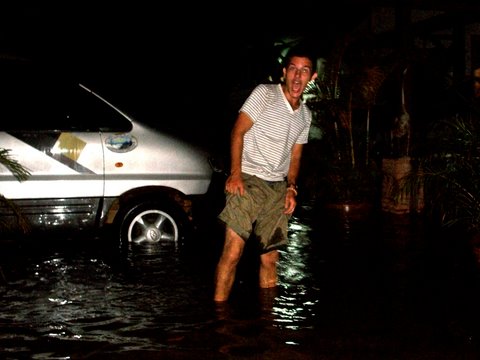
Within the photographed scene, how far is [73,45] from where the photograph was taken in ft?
45.1

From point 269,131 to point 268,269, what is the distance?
4.05 feet

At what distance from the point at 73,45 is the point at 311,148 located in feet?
16.8

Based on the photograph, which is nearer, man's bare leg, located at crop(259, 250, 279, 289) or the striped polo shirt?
the striped polo shirt

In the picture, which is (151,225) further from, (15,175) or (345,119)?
(345,119)

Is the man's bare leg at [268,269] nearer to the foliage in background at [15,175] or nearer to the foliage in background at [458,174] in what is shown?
the foliage in background at [458,174]

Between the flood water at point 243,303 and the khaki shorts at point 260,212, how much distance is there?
0.52 m

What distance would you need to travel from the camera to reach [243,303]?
→ 229 inches

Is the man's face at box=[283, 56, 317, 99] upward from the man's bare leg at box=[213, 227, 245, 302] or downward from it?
upward

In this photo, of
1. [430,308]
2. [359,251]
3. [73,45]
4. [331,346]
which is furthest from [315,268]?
[73,45]

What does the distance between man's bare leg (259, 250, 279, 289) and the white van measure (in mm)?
1762

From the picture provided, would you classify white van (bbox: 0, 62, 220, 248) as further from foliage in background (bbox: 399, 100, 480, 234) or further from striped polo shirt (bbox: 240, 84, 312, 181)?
foliage in background (bbox: 399, 100, 480, 234)

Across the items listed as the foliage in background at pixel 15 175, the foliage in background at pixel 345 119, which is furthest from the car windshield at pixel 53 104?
the foliage in background at pixel 345 119

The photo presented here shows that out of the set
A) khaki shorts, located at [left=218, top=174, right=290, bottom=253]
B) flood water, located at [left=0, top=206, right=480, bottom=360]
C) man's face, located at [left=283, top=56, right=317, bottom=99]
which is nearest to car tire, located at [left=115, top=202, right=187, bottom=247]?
flood water, located at [left=0, top=206, right=480, bottom=360]

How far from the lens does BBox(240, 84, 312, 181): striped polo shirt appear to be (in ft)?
17.9
